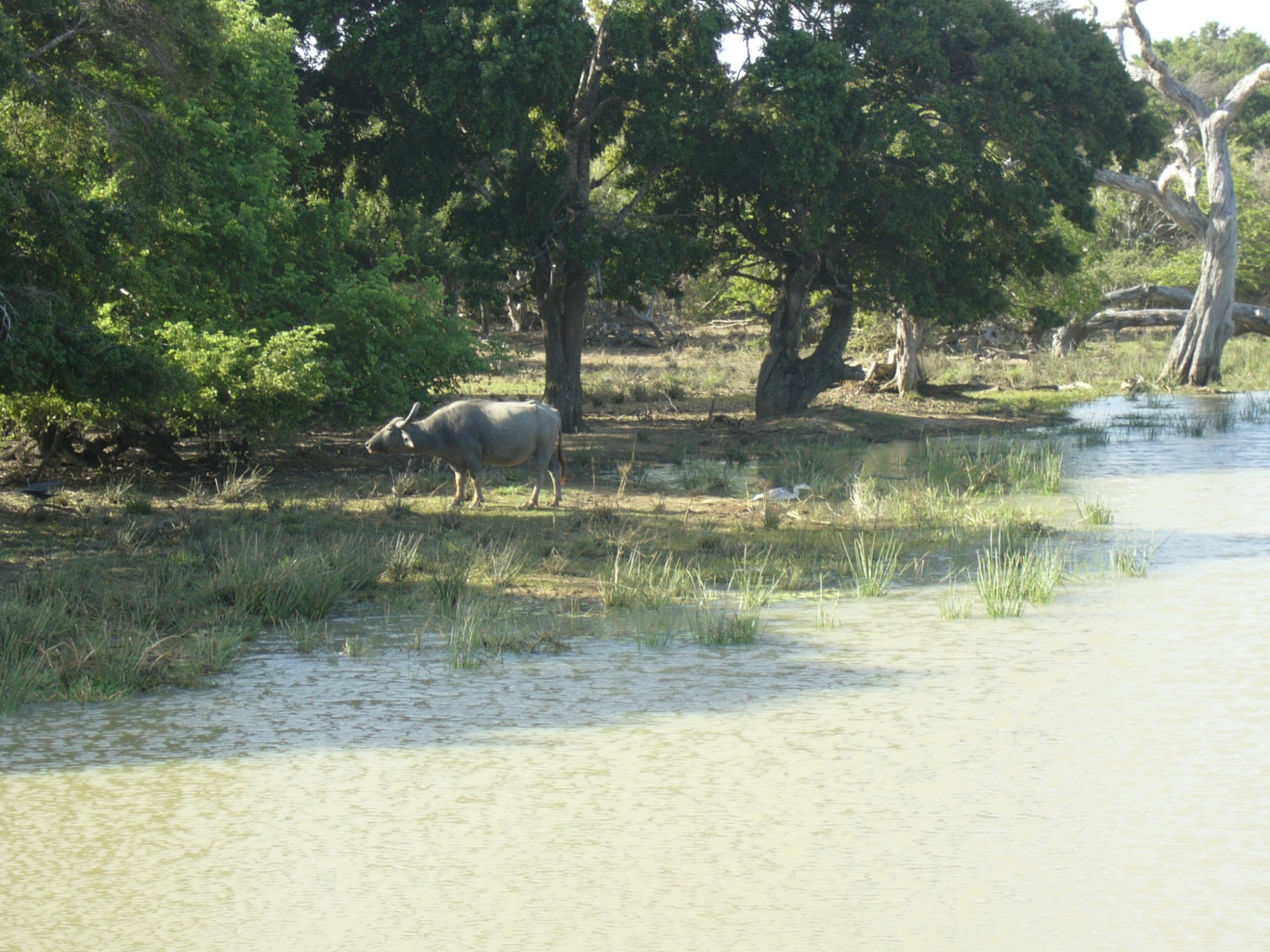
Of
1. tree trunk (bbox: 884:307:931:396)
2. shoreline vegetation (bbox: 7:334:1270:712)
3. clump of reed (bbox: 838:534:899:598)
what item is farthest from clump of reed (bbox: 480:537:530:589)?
tree trunk (bbox: 884:307:931:396)

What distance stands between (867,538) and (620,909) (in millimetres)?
8432

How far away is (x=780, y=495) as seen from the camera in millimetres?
15914

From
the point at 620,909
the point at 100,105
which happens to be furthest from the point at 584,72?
the point at 620,909

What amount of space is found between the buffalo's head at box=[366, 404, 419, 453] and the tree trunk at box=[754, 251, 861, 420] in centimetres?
1179

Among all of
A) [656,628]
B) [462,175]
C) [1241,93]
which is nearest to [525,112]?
[462,175]

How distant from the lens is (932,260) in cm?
2459

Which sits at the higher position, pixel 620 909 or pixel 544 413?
pixel 544 413

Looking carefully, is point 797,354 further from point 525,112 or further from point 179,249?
point 179,249

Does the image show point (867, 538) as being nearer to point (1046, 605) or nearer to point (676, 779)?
point (1046, 605)

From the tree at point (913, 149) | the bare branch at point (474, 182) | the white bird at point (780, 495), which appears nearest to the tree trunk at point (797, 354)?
the tree at point (913, 149)

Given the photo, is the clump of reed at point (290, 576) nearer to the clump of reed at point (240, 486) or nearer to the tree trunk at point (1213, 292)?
the clump of reed at point (240, 486)

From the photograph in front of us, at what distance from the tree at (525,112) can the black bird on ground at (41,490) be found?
7848mm

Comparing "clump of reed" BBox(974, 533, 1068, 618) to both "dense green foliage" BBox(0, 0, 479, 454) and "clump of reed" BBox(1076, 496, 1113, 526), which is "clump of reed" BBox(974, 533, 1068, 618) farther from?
"dense green foliage" BBox(0, 0, 479, 454)

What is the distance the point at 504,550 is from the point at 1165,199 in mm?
26699
